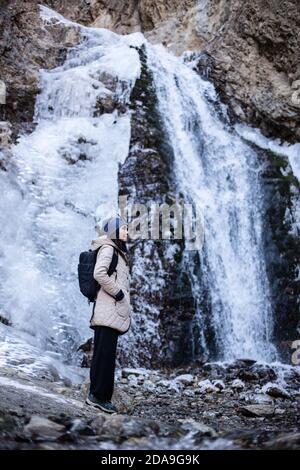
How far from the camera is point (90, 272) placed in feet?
14.0

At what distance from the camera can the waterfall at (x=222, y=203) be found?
9461 mm

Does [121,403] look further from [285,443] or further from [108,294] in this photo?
[285,443]

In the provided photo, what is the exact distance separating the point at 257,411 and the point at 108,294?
6.98 feet

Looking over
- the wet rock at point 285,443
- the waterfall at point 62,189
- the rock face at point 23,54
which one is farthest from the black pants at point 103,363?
the rock face at point 23,54

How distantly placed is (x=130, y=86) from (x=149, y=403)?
331 inches

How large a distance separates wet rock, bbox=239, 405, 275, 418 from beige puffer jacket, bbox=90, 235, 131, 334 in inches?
70.2

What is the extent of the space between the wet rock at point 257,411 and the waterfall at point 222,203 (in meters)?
3.59

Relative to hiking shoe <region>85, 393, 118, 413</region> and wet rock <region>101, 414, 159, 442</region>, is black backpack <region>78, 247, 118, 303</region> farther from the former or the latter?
wet rock <region>101, 414, 159, 442</region>

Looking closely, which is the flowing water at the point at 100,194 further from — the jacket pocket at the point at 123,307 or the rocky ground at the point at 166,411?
the jacket pocket at the point at 123,307

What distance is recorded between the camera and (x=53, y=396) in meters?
4.54

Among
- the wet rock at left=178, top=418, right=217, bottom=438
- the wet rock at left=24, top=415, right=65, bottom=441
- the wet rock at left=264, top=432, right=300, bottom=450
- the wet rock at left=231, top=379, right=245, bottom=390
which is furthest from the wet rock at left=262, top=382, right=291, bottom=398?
the wet rock at left=24, top=415, right=65, bottom=441

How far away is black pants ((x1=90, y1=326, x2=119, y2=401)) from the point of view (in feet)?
13.8

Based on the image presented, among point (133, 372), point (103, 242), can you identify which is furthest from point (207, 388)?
point (103, 242)

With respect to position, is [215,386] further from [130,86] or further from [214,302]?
[130,86]
